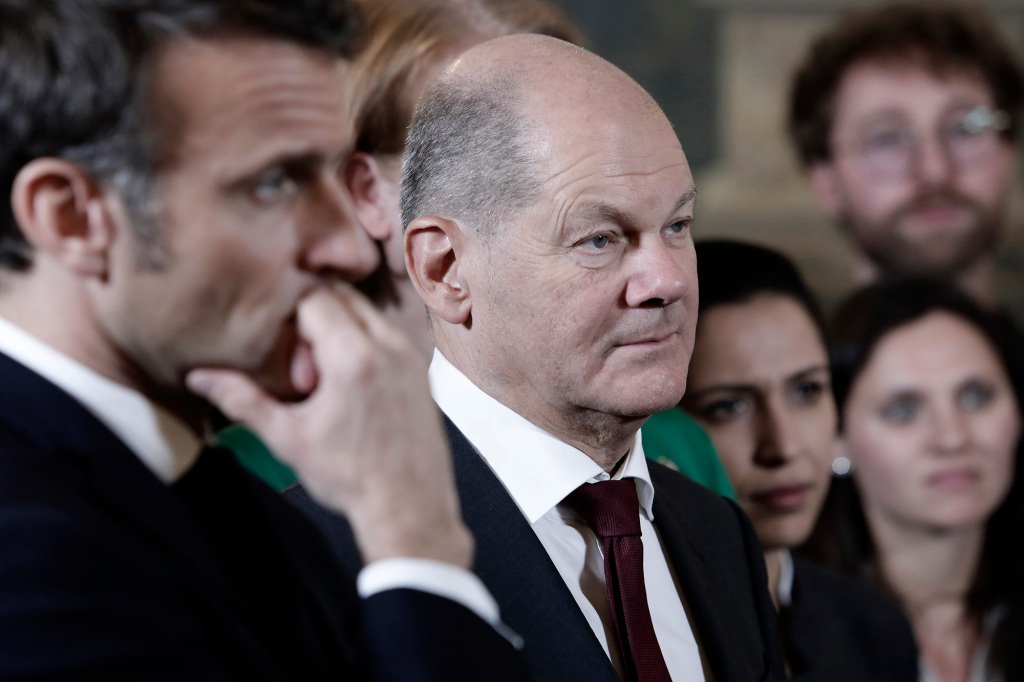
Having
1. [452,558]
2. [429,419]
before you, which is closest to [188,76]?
[429,419]

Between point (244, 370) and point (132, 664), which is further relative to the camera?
point (244, 370)

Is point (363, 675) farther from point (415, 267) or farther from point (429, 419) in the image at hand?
point (415, 267)

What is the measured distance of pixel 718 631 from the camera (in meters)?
1.51

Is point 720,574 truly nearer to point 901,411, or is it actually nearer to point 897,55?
point 901,411

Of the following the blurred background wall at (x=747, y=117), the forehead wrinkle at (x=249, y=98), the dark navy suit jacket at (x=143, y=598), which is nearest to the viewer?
the dark navy suit jacket at (x=143, y=598)

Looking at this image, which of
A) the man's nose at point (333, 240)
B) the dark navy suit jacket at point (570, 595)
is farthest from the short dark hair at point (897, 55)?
the man's nose at point (333, 240)

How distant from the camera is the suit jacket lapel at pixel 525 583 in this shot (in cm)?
134

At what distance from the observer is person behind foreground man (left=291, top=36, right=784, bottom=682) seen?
1.42 meters

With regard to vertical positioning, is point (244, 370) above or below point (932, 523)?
above

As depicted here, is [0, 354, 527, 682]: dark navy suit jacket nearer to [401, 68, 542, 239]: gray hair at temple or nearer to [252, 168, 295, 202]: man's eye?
[252, 168, 295, 202]: man's eye

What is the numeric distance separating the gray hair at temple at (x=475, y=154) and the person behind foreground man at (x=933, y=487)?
1688mm

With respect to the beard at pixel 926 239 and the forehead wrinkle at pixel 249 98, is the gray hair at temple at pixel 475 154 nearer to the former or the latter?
the forehead wrinkle at pixel 249 98

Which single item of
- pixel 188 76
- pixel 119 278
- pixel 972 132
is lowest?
pixel 119 278

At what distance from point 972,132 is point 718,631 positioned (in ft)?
8.99
